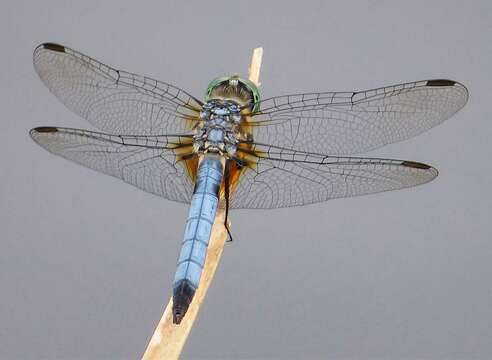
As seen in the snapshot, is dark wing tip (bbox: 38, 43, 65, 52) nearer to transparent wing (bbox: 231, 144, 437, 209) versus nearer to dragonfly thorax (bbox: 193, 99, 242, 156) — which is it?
dragonfly thorax (bbox: 193, 99, 242, 156)

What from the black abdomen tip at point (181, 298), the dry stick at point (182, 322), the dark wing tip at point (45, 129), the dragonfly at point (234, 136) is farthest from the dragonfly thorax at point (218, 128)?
the black abdomen tip at point (181, 298)

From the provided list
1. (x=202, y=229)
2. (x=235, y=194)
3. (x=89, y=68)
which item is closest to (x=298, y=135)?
(x=235, y=194)

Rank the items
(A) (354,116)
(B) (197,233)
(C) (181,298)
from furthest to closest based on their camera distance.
Answer: (A) (354,116), (B) (197,233), (C) (181,298)

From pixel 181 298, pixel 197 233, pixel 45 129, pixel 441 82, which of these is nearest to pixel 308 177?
pixel 197 233

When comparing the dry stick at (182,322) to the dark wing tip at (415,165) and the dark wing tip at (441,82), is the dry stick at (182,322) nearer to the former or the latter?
the dark wing tip at (415,165)

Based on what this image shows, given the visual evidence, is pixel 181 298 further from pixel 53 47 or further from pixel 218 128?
pixel 53 47

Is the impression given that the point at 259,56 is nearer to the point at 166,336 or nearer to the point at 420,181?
the point at 420,181
